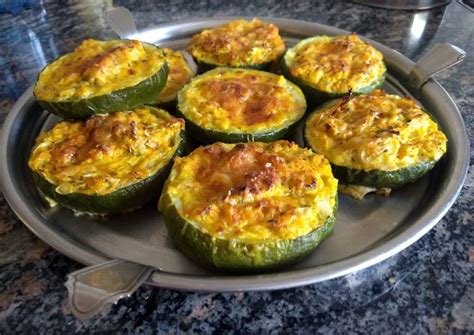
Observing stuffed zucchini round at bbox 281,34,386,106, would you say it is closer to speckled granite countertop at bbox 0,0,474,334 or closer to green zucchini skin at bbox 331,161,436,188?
green zucchini skin at bbox 331,161,436,188

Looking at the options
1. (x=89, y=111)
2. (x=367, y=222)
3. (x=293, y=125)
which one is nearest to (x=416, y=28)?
(x=293, y=125)

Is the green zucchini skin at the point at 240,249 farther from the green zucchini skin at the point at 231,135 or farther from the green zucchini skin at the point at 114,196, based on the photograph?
the green zucchini skin at the point at 231,135

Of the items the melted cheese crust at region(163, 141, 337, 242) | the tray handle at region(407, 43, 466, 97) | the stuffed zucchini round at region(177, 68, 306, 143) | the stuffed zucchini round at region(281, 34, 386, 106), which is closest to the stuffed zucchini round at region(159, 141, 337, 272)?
the melted cheese crust at region(163, 141, 337, 242)

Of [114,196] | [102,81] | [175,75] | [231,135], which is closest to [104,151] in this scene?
[114,196]

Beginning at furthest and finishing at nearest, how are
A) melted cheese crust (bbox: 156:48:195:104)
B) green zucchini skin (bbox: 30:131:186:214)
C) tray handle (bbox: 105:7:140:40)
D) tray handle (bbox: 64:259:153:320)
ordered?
1. tray handle (bbox: 105:7:140:40)
2. melted cheese crust (bbox: 156:48:195:104)
3. green zucchini skin (bbox: 30:131:186:214)
4. tray handle (bbox: 64:259:153:320)

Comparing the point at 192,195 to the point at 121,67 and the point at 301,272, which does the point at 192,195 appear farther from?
the point at 121,67
